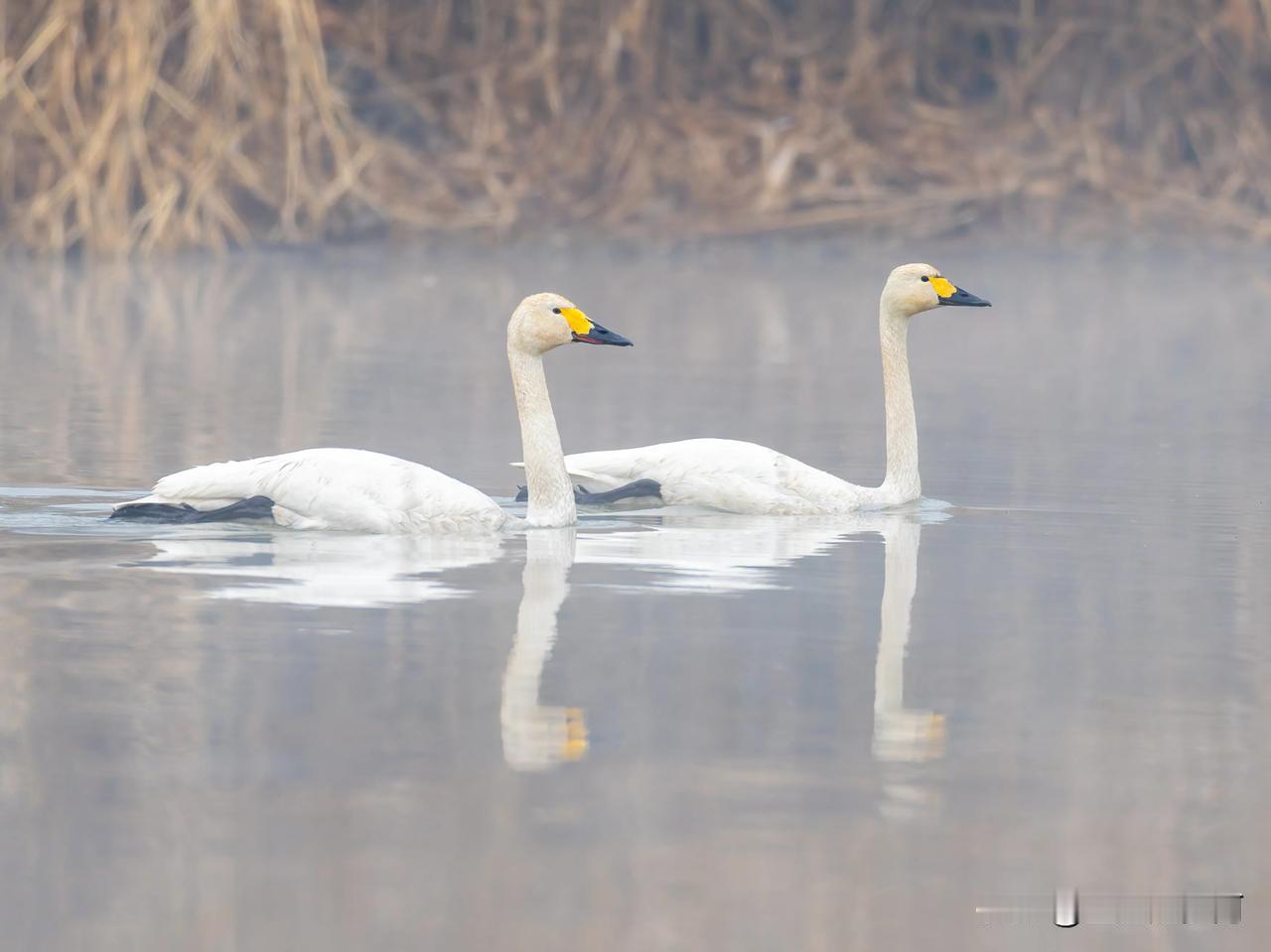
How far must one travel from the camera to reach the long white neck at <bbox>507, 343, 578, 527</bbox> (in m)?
7.93

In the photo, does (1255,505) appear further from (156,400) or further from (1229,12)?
(1229,12)

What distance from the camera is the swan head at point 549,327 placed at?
8.12 meters

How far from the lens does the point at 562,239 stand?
68.2 feet

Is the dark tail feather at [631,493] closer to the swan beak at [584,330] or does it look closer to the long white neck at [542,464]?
the long white neck at [542,464]

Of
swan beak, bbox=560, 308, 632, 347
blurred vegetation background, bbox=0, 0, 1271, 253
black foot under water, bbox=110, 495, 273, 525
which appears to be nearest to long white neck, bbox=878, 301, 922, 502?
swan beak, bbox=560, 308, 632, 347

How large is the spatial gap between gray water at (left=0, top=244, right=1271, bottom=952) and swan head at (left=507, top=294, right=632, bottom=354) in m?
0.56

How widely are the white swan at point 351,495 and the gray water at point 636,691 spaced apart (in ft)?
0.38

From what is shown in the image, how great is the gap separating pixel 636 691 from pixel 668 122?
55.8 feet

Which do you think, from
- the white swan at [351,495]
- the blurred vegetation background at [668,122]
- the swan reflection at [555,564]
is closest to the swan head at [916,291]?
the swan reflection at [555,564]

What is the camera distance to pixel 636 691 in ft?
18.0

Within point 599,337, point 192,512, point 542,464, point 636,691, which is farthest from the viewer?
point 599,337

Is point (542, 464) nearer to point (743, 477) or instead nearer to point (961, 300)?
point (743, 477)

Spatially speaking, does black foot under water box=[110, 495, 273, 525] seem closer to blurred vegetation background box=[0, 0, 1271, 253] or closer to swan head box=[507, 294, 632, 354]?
swan head box=[507, 294, 632, 354]

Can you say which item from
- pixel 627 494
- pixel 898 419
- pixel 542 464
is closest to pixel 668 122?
pixel 898 419
